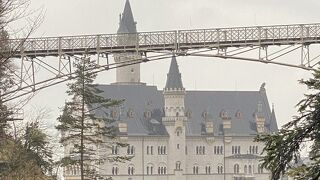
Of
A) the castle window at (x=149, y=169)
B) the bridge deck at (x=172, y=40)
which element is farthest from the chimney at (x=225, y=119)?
the bridge deck at (x=172, y=40)

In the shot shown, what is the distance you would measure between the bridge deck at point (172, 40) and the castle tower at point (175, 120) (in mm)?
113929

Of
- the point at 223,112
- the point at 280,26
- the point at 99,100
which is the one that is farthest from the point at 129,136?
the point at 280,26

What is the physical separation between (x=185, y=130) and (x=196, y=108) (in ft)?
20.2

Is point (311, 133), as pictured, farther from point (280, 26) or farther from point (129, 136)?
point (129, 136)

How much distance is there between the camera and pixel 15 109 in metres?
22.4

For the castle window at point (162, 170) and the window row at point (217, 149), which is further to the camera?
the window row at point (217, 149)

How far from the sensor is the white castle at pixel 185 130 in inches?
6403

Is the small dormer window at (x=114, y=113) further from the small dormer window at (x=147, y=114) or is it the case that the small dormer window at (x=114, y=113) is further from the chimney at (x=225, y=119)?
the chimney at (x=225, y=119)

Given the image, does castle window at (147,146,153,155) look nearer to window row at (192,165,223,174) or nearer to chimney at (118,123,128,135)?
chimney at (118,123,128,135)

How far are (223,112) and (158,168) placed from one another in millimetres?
16470

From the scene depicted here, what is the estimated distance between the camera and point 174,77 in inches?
6590

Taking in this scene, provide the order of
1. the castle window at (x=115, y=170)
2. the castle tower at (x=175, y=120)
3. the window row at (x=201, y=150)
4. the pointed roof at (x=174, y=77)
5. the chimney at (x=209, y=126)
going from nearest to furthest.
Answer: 1. the castle window at (x=115, y=170)
2. the window row at (x=201, y=150)
3. the castle tower at (x=175, y=120)
4. the pointed roof at (x=174, y=77)
5. the chimney at (x=209, y=126)

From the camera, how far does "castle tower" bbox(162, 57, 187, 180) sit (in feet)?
535

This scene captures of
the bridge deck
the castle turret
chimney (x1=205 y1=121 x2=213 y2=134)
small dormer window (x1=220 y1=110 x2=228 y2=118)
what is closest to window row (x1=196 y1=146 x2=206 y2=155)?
chimney (x1=205 y1=121 x2=213 y2=134)
